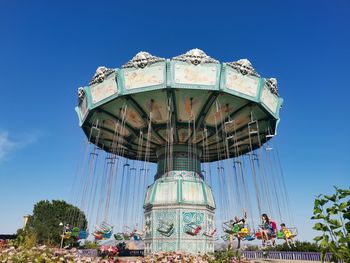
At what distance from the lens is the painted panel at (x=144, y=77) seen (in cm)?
1352

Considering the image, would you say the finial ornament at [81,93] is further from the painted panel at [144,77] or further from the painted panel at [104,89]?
A: the painted panel at [144,77]

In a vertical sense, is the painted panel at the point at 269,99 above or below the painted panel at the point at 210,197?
above

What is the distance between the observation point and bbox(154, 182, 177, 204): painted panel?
1652 centimetres

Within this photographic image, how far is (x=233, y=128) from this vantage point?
1684cm

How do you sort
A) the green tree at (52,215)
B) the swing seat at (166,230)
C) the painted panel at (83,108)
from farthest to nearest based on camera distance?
the green tree at (52,215), the swing seat at (166,230), the painted panel at (83,108)

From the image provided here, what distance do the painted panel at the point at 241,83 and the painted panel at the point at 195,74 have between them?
2.35 ft

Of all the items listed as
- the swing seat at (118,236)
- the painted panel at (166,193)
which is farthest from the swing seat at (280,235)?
the swing seat at (118,236)

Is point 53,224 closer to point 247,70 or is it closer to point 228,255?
point 247,70

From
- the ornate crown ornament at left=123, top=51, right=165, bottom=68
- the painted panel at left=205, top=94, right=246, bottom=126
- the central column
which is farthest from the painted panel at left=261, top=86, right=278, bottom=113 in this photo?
the central column

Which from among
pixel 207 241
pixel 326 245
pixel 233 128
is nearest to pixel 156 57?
pixel 233 128

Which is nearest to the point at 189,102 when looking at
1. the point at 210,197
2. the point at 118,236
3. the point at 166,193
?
the point at 166,193

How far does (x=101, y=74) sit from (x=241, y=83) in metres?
6.31

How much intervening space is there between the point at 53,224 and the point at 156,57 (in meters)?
27.1

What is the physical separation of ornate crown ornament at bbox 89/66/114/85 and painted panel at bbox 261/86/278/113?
276 inches
